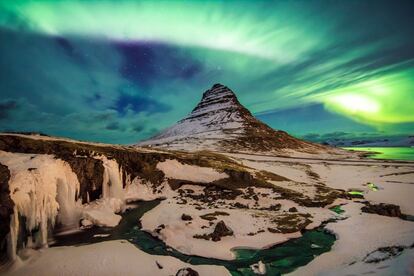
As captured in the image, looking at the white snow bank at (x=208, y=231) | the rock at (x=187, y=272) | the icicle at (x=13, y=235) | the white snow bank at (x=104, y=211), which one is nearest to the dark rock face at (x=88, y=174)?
the white snow bank at (x=104, y=211)

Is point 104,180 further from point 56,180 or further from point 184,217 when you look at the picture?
point 184,217

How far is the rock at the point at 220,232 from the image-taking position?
→ 3060 cm

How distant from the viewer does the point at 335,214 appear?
4131cm

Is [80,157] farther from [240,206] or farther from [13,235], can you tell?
[240,206]

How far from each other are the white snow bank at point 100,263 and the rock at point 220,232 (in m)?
6.09

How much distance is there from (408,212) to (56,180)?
51536 mm

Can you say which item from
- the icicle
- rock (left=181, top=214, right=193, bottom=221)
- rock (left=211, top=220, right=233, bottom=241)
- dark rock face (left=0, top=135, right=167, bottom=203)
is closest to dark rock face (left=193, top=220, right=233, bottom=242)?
rock (left=211, top=220, right=233, bottom=241)

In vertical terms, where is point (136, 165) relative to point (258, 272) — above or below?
above

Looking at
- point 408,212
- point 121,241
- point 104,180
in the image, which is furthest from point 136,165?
point 408,212

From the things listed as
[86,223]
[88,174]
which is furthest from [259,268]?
[88,174]

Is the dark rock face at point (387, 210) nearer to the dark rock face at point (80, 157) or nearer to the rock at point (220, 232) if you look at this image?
the rock at point (220, 232)

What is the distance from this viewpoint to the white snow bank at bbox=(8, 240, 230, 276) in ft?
76.3

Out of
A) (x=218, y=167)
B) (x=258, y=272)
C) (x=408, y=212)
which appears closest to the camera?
(x=258, y=272)

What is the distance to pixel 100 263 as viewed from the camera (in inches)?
973
